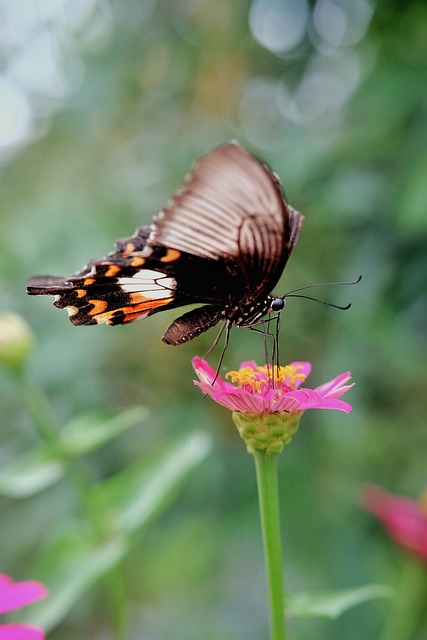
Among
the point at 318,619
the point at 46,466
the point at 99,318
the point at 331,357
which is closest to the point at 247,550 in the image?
the point at 318,619

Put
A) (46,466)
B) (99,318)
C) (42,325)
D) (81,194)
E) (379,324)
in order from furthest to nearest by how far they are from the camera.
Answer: (81,194)
(42,325)
(379,324)
(46,466)
(99,318)

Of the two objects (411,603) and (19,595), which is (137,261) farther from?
(411,603)

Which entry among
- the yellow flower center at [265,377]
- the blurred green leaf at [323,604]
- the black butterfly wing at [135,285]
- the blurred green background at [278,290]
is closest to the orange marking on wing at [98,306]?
the black butterfly wing at [135,285]

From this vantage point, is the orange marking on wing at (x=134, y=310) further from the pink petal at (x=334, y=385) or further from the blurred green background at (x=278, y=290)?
the blurred green background at (x=278, y=290)

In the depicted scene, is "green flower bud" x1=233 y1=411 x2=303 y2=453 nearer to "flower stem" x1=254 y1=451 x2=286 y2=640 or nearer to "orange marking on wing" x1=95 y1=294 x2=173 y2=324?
"flower stem" x1=254 y1=451 x2=286 y2=640

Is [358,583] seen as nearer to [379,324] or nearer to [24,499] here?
[379,324]

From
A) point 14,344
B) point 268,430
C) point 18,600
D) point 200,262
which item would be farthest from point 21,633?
point 14,344
